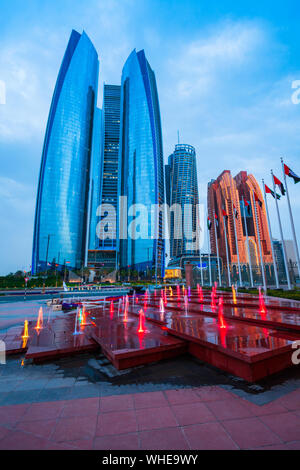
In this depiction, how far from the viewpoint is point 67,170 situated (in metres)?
106

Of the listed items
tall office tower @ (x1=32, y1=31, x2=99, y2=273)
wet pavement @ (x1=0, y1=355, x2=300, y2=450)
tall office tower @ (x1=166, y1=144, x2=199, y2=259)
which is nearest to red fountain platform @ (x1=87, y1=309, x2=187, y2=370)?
wet pavement @ (x1=0, y1=355, x2=300, y2=450)

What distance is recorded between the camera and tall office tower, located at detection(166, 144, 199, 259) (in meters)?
181

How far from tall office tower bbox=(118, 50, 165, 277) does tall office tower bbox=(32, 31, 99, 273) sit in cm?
2199

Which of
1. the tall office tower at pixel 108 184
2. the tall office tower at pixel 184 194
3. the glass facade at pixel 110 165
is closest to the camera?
the tall office tower at pixel 108 184

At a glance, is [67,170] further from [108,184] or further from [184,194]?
[184,194]

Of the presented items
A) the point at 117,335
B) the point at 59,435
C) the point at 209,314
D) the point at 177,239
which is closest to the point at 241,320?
the point at 209,314

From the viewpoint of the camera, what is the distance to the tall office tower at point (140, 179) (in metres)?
116

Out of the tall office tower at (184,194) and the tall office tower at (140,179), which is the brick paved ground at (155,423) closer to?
the tall office tower at (140,179)

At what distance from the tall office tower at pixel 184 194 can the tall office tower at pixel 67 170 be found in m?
85.0

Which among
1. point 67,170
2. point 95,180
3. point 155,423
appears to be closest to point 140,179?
point 67,170

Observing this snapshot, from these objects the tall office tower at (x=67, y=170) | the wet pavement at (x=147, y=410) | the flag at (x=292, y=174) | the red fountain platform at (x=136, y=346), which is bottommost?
the wet pavement at (x=147, y=410)

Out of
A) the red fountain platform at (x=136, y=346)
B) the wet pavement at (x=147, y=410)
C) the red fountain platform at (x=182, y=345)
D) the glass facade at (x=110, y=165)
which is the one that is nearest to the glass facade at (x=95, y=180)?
the glass facade at (x=110, y=165)

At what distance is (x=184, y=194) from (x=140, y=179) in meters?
73.2
